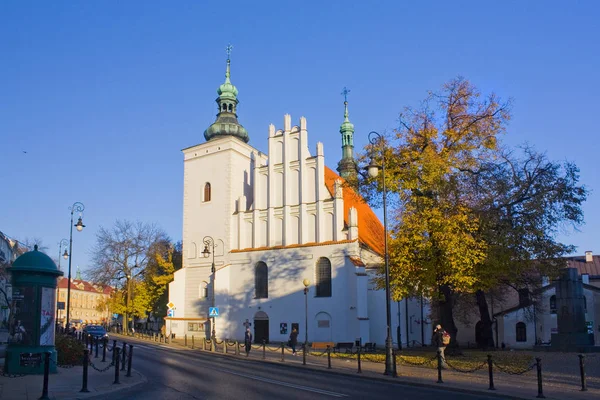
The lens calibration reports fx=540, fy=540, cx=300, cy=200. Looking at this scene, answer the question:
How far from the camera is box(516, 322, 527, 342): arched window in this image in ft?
155

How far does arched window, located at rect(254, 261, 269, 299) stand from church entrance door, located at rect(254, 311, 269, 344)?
1458mm

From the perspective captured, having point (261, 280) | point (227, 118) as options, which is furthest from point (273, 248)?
point (227, 118)

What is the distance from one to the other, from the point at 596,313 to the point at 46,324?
4600cm

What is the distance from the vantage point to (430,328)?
5153cm

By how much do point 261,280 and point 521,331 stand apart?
2358cm

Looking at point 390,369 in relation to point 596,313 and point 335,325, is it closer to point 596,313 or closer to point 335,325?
point 335,325

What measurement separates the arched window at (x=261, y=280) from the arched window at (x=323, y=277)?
4.59m

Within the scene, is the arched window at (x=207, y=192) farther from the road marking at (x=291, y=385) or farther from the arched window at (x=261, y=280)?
the road marking at (x=291, y=385)

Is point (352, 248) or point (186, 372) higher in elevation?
point (352, 248)

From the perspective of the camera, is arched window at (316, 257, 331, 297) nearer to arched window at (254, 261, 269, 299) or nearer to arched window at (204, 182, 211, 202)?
arched window at (254, 261, 269, 299)

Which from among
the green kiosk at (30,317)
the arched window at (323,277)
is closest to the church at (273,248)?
the arched window at (323,277)

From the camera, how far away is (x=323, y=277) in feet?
131

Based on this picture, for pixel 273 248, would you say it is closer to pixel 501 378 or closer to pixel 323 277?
pixel 323 277

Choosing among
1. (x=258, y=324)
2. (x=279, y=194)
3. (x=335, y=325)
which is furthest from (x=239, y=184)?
(x=335, y=325)
